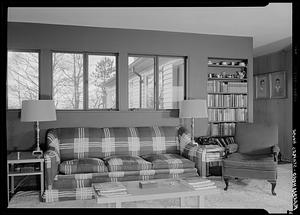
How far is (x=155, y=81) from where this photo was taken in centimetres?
499

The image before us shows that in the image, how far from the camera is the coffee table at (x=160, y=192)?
260 cm

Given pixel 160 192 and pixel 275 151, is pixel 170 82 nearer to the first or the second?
pixel 275 151

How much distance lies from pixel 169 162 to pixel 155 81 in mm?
1562

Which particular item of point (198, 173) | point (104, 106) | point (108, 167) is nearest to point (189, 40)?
point (104, 106)

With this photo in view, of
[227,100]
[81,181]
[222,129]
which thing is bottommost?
[81,181]

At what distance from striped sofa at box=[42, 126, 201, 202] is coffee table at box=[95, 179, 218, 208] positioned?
78cm

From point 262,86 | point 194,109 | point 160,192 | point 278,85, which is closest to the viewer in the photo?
point 160,192

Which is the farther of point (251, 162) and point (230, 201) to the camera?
Result: point (251, 162)

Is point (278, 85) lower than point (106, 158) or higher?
higher

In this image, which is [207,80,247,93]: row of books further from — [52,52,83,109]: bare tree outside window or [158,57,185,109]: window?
[52,52,83,109]: bare tree outside window

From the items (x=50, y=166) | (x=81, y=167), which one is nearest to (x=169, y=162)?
(x=81, y=167)

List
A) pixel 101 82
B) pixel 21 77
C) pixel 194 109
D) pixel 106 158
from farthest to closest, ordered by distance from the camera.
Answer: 1. pixel 101 82
2. pixel 194 109
3. pixel 21 77
4. pixel 106 158

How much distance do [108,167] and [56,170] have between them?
62 cm

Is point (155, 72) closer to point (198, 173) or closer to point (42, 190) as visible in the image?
point (198, 173)
